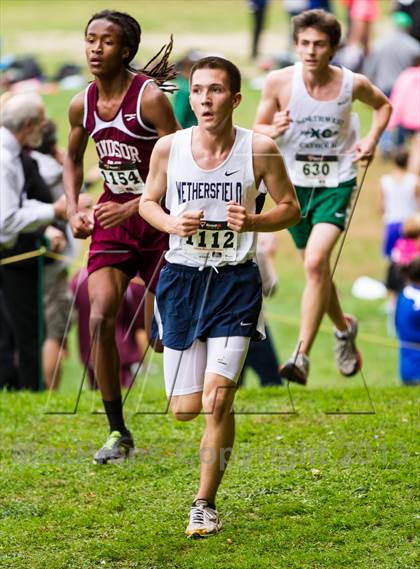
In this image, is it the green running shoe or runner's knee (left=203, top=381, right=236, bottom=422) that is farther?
the green running shoe

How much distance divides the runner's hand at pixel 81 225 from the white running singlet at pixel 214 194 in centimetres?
111

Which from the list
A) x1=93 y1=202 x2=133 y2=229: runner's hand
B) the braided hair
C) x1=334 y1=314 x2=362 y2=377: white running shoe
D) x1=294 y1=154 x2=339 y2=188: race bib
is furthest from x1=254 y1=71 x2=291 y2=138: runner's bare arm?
x1=334 y1=314 x2=362 y2=377: white running shoe

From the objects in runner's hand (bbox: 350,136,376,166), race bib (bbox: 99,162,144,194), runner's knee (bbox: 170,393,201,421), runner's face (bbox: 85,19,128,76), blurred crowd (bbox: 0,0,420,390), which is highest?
runner's face (bbox: 85,19,128,76)

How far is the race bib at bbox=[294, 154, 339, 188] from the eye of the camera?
7844 mm

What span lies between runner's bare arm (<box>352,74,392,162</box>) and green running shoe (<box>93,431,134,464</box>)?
7.22 feet

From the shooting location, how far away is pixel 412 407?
26.9 ft

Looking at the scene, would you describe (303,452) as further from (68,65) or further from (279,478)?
(68,65)

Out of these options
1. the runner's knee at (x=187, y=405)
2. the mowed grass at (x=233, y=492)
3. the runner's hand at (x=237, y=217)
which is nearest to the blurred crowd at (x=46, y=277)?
the mowed grass at (x=233, y=492)

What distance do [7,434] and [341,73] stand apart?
9.99 ft

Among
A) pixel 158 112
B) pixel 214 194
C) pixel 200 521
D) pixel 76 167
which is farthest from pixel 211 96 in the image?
pixel 200 521

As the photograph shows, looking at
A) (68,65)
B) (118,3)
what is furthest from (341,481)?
(118,3)

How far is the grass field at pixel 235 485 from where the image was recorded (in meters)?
5.83

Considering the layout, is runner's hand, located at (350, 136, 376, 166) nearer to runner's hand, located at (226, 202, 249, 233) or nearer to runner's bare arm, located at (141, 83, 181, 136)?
runner's bare arm, located at (141, 83, 181, 136)

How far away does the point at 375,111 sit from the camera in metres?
7.88
